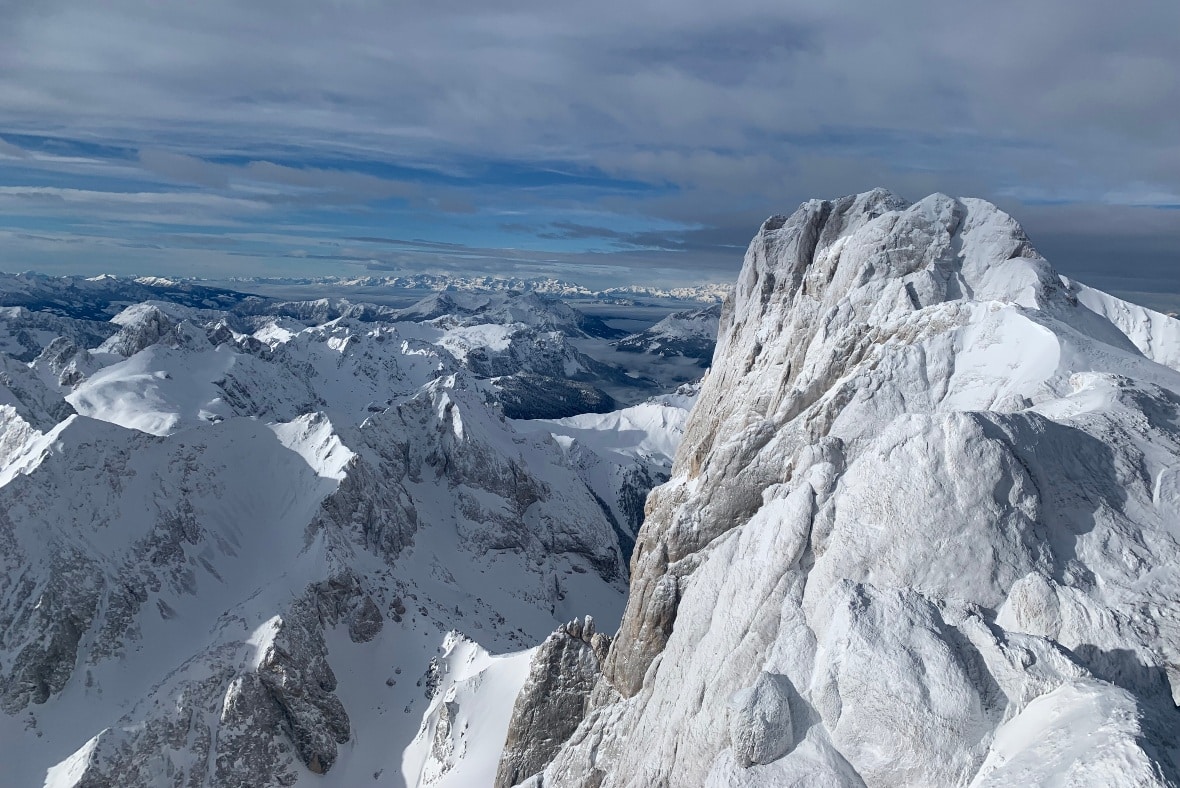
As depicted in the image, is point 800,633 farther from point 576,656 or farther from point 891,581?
point 576,656

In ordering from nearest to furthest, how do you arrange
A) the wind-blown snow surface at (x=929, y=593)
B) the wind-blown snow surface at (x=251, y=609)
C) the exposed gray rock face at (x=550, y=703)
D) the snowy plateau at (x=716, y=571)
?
the wind-blown snow surface at (x=929, y=593), the snowy plateau at (x=716, y=571), the exposed gray rock face at (x=550, y=703), the wind-blown snow surface at (x=251, y=609)

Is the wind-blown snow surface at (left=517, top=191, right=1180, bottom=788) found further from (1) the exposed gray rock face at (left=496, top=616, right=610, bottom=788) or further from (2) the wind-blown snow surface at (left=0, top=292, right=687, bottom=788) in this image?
(2) the wind-blown snow surface at (left=0, top=292, right=687, bottom=788)

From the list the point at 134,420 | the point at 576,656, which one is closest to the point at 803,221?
the point at 576,656

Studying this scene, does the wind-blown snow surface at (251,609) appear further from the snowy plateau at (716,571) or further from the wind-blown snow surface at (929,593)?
the wind-blown snow surface at (929,593)

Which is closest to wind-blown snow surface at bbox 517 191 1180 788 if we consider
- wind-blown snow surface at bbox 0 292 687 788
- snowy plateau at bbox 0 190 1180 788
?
snowy plateau at bbox 0 190 1180 788

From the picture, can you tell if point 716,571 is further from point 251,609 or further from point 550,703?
point 251,609

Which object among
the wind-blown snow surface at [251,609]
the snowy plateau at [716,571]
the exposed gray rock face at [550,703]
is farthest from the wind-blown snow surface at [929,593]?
the wind-blown snow surface at [251,609]
